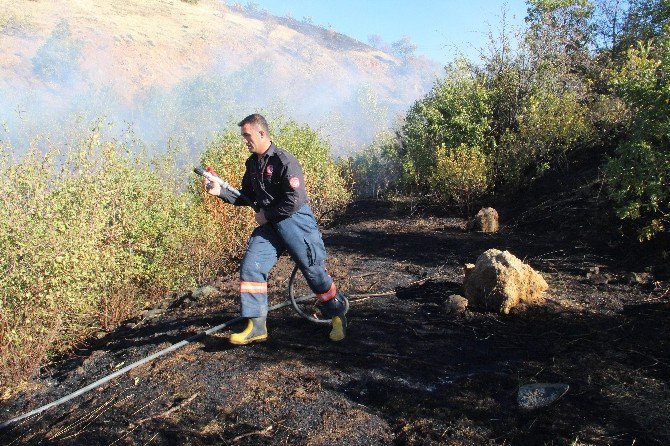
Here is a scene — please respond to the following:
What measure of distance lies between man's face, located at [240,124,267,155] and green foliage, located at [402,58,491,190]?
23.3ft

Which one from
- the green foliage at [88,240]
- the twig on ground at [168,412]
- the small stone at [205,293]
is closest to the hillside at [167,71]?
the green foliage at [88,240]

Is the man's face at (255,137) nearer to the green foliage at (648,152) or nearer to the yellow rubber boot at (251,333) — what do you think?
the yellow rubber boot at (251,333)

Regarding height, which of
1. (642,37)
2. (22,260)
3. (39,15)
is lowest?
(22,260)

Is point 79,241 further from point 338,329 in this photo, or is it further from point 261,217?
point 338,329

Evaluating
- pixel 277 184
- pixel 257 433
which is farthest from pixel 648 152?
pixel 257 433

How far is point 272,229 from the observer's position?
144 inches

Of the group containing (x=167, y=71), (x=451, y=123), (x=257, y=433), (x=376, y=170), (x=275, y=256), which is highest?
(x=167, y=71)

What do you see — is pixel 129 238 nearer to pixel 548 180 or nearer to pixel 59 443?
pixel 59 443

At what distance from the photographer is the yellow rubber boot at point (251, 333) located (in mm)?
3592

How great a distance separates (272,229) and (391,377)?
56.5 inches

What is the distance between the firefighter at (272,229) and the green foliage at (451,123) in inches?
277

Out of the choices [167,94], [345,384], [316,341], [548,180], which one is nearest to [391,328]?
[316,341]

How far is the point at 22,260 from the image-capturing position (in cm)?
372

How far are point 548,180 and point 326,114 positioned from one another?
39101 mm
